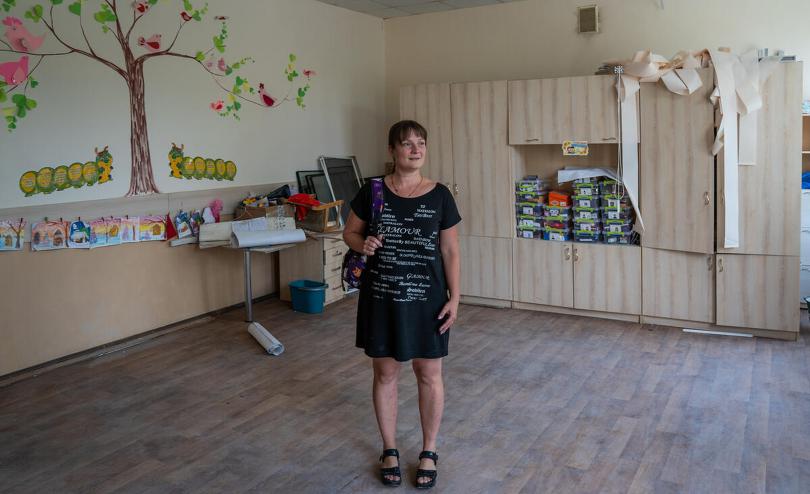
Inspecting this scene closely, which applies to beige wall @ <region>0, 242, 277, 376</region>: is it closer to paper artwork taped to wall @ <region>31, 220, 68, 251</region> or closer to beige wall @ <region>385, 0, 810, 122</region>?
paper artwork taped to wall @ <region>31, 220, 68, 251</region>

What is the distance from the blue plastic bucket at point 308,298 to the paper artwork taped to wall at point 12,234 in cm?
221

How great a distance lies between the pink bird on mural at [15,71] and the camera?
4.34 m

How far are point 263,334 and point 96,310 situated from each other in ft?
3.77

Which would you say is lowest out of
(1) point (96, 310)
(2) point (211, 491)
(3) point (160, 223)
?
(2) point (211, 491)

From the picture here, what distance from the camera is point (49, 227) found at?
182 inches

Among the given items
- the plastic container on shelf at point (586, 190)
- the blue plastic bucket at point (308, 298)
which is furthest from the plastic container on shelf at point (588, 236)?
the blue plastic bucket at point (308, 298)

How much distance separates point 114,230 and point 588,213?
11.7 feet

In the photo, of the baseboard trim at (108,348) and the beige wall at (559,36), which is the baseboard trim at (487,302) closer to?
the baseboard trim at (108,348)

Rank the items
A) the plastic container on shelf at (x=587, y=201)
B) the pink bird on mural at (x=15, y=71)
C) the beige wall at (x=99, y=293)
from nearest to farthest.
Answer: the pink bird on mural at (x=15, y=71) → the beige wall at (x=99, y=293) → the plastic container on shelf at (x=587, y=201)

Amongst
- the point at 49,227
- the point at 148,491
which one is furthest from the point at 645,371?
the point at 49,227

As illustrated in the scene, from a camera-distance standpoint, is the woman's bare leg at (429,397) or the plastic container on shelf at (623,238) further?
the plastic container on shelf at (623,238)

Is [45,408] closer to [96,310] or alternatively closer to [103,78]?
[96,310]

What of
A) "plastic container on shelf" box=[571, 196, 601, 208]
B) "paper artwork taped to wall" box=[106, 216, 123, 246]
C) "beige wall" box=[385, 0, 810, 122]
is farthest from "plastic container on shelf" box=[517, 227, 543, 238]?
"paper artwork taped to wall" box=[106, 216, 123, 246]

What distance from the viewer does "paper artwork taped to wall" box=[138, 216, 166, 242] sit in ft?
17.2
